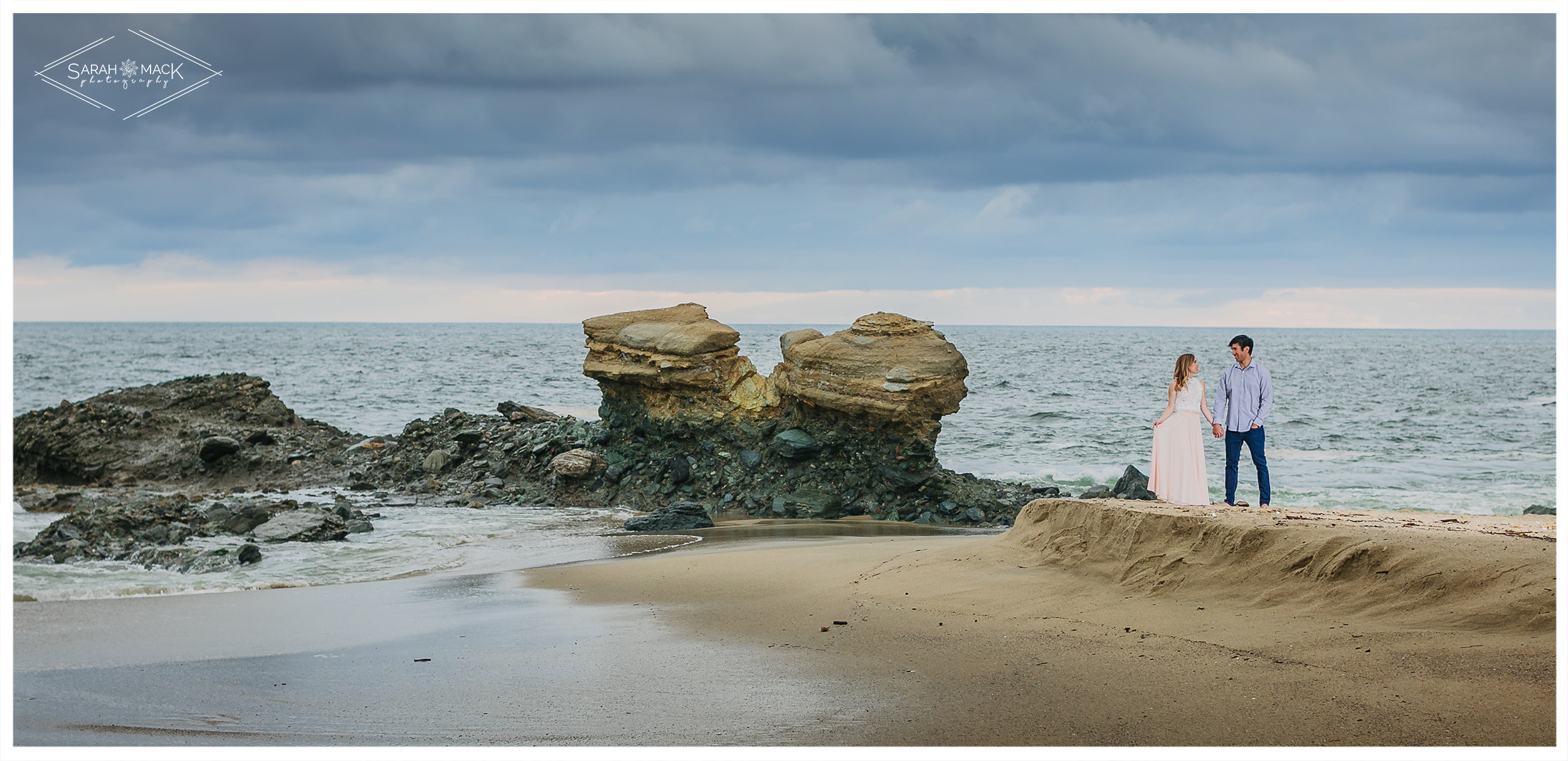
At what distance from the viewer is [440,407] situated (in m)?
28.7

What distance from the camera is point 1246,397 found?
8766mm

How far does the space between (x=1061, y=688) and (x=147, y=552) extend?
8894 mm

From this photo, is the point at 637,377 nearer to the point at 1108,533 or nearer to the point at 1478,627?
the point at 1108,533

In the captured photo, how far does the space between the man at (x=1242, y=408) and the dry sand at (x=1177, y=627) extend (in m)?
1.79

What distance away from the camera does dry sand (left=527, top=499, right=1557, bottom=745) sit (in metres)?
3.80

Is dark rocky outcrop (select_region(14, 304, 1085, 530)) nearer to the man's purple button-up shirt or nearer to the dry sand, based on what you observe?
the man's purple button-up shirt

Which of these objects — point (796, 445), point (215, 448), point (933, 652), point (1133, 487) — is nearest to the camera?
point (933, 652)

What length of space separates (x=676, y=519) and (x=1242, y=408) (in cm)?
621

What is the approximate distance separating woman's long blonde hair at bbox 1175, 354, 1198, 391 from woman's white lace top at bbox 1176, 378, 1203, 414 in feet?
0.21

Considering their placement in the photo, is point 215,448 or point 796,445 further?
point 215,448

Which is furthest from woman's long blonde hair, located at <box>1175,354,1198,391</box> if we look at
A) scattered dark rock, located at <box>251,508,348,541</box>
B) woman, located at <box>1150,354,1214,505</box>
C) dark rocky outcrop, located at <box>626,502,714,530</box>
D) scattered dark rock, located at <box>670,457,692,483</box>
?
scattered dark rock, located at <box>251,508,348,541</box>

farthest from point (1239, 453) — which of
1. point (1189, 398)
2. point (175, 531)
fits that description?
point (175, 531)

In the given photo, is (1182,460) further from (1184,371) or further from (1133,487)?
(1133,487)

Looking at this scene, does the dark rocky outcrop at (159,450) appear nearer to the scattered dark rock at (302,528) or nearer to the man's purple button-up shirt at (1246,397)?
the scattered dark rock at (302,528)
